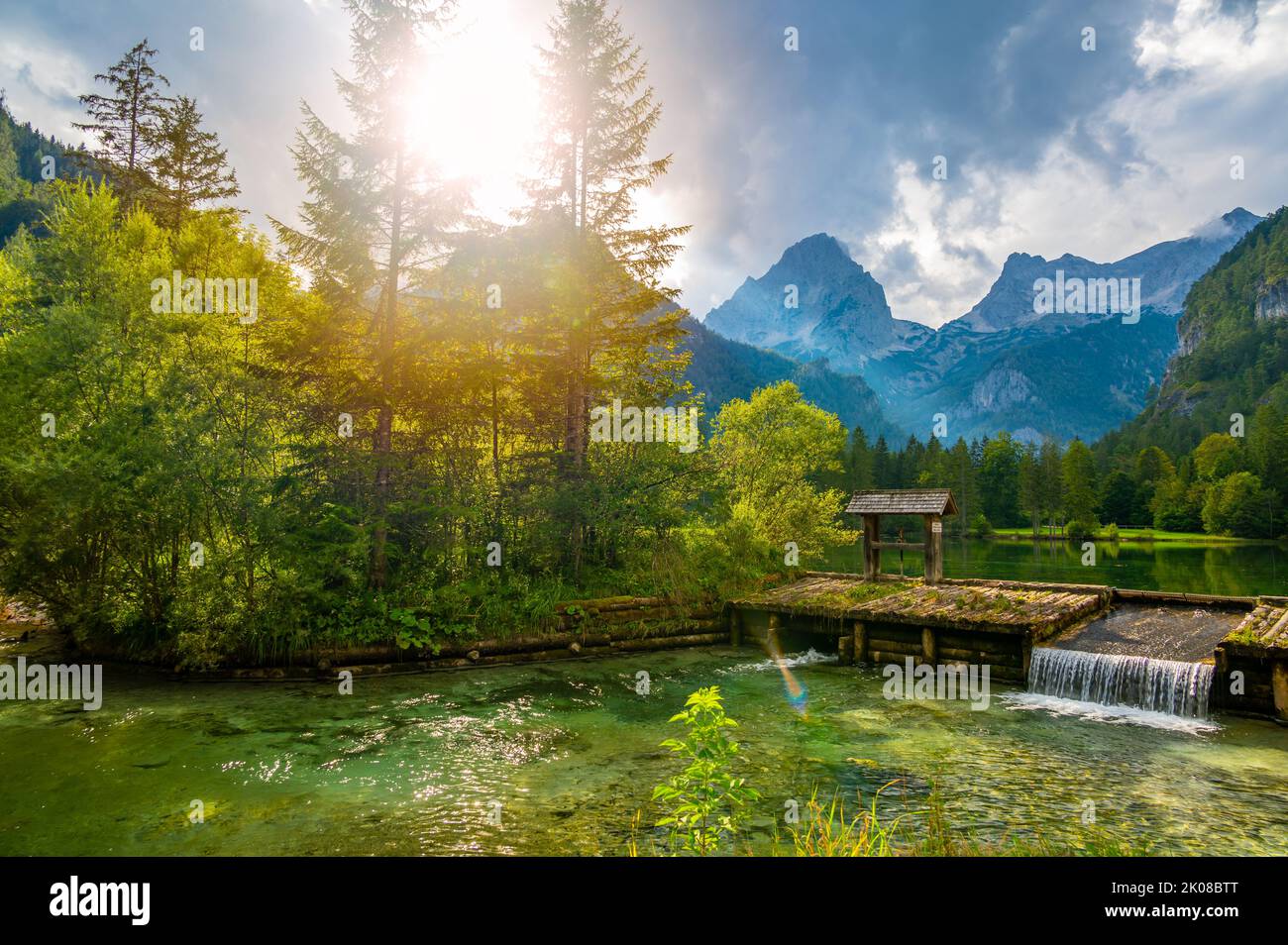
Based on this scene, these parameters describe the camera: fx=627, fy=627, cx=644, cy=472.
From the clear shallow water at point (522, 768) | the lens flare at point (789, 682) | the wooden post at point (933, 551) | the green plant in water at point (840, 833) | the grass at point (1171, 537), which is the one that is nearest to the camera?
the green plant in water at point (840, 833)

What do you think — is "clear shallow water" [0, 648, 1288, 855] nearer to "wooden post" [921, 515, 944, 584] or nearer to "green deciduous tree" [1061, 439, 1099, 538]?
"wooden post" [921, 515, 944, 584]

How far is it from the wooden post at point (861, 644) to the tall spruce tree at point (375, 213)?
13836 millimetres

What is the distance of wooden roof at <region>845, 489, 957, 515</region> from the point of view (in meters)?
19.8

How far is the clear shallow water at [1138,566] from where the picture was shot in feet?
126

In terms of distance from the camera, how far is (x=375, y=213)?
19297 millimetres

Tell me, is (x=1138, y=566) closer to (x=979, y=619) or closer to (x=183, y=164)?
(x=979, y=619)

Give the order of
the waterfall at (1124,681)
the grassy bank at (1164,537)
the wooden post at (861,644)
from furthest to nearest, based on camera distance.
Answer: the grassy bank at (1164,537)
the wooden post at (861,644)
the waterfall at (1124,681)

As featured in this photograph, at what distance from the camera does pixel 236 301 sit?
19.3 metres

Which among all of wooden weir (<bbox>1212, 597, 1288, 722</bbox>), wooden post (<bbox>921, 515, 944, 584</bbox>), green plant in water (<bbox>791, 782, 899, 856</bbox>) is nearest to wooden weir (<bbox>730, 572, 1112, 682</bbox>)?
wooden post (<bbox>921, 515, 944, 584</bbox>)

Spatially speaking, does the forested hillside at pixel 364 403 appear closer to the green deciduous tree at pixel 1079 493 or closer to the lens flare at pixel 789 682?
the lens flare at pixel 789 682

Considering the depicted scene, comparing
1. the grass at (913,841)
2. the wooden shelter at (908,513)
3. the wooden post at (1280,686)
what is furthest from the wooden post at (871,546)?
the grass at (913,841)

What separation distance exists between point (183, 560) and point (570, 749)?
40.4ft

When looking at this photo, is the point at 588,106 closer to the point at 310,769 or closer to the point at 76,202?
the point at 76,202
